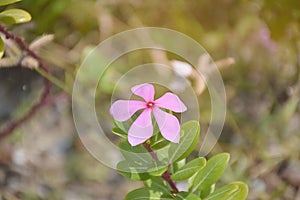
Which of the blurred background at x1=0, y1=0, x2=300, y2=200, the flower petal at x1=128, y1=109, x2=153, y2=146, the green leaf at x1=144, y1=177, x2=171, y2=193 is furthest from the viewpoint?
the blurred background at x1=0, y1=0, x2=300, y2=200

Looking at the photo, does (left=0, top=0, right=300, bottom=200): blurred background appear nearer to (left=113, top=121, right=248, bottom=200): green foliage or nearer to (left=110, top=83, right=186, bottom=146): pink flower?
(left=113, top=121, right=248, bottom=200): green foliage

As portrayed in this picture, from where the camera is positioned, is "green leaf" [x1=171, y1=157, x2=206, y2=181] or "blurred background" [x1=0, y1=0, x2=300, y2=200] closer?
"green leaf" [x1=171, y1=157, x2=206, y2=181]

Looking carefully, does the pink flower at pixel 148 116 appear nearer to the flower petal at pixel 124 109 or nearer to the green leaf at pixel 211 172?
the flower petal at pixel 124 109

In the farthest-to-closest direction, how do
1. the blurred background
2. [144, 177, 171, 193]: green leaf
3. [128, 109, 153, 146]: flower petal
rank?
1. the blurred background
2. [144, 177, 171, 193]: green leaf
3. [128, 109, 153, 146]: flower petal

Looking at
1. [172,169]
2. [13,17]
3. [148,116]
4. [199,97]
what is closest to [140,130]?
[148,116]

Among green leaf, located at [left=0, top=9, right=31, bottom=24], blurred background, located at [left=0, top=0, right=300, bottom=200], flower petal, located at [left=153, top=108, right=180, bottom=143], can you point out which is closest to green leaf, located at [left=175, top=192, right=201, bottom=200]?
flower petal, located at [left=153, top=108, right=180, bottom=143]

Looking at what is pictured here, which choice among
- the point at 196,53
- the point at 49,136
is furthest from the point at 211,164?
the point at 49,136
